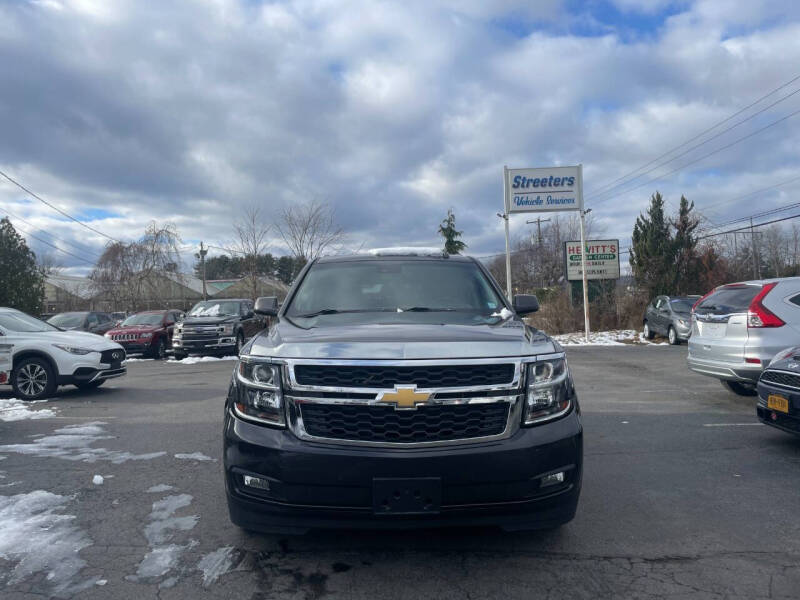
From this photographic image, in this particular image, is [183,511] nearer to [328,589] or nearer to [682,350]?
[328,589]

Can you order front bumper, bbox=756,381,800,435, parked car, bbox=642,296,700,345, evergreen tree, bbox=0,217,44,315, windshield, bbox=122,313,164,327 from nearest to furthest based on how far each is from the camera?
front bumper, bbox=756,381,800,435 < parked car, bbox=642,296,700,345 < windshield, bbox=122,313,164,327 < evergreen tree, bbox=0,217,44,315

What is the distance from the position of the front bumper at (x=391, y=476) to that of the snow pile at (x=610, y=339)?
1796 cm

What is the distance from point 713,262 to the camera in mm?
26047

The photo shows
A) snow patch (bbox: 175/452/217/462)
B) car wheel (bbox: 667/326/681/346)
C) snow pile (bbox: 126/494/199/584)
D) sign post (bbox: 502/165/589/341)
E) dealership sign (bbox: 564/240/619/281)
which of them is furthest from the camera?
dealership sign (bbox: 564/240/619/281)

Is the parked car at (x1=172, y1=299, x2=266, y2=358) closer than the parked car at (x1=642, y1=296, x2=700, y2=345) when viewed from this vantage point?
Yes

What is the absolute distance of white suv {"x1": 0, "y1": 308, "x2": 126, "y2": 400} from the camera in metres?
10.0

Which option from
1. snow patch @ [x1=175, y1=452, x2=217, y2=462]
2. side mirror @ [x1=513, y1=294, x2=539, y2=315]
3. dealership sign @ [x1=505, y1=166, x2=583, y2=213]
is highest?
dealership sign @ [x1=505, y1=166, x2=583, y2=213]

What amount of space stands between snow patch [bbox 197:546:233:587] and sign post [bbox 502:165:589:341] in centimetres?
2202

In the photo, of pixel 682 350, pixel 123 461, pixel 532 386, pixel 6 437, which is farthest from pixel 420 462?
pixel 682 350

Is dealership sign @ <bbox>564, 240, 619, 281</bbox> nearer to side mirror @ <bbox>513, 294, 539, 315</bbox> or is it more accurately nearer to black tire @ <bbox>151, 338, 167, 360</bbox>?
black tire @ <bbox>151, 338, 167, 360</bbox>

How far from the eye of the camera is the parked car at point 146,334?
60.7ft

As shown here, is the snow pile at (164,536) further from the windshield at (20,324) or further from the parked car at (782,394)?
the windshield at (20,324)

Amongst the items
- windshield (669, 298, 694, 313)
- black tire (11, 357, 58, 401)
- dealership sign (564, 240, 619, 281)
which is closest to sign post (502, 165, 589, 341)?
dealership sign (564, 240, 619, 281)

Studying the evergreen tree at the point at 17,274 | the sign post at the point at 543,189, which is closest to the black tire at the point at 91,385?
the evergreen tree at the point at 17,274
